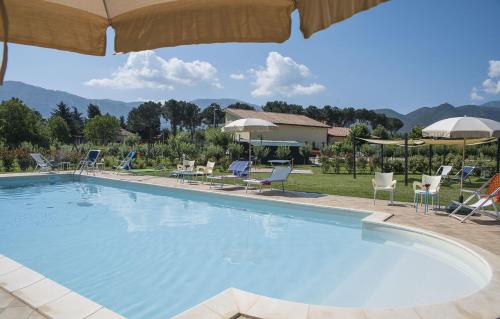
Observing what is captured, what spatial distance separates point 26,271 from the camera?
409 cm

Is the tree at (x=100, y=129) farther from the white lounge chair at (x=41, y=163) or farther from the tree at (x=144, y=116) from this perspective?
the white lounge chair at (x=41, y=163)

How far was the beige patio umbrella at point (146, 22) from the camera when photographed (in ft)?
7.75

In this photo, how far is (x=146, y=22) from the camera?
2.51 m

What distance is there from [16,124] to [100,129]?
2989 centimetres

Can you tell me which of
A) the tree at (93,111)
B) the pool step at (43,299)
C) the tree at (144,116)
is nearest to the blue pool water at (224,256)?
the pool step at (43,299)

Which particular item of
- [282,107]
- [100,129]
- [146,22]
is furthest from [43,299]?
[282,107]

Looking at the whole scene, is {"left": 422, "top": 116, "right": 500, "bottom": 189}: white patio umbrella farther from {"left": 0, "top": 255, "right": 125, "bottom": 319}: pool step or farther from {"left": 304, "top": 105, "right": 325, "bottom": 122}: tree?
{"left": 304, "top": 105, "right": 325, "bottom": 122}: tree

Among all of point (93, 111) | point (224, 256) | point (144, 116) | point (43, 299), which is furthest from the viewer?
point (144, 116)

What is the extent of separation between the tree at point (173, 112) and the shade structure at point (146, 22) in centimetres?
9425

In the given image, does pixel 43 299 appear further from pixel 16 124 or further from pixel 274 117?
pixel 274 117

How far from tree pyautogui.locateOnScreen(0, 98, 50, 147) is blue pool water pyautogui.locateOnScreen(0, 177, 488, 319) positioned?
2637 cm

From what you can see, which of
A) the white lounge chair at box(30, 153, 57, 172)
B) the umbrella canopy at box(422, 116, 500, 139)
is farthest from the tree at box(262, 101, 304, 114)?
the umbrella canopy at box(422, 116, 500, 139)

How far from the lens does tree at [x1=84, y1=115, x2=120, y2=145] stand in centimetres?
6147

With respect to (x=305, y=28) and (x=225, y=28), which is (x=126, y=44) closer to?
(x=225, y=28)
